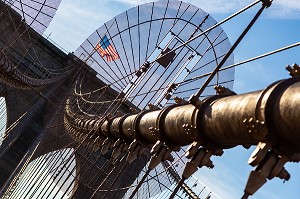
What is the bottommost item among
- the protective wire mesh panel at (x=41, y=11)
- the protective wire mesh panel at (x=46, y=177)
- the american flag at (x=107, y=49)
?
the protective wire mesh panel at (x=46, y=177)

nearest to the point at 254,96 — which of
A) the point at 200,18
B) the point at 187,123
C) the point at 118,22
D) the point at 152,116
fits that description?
the point at 187,123

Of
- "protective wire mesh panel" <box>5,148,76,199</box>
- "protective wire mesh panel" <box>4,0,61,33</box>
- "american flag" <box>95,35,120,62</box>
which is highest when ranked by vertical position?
"american flag" <box>95,35,120,62</box>

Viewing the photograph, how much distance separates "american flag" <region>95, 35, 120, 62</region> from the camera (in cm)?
2580

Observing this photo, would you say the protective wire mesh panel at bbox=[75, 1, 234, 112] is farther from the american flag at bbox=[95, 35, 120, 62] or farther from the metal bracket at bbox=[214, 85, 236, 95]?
the metal bracket at bbox=[214, 85, 236, 95]

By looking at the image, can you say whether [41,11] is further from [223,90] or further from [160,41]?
[223,90]

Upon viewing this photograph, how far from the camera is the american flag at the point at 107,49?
25797 millimetres

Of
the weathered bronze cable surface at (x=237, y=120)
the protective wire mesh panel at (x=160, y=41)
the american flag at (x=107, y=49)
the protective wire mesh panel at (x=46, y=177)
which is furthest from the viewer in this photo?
the american flag at (x=107, y=49)

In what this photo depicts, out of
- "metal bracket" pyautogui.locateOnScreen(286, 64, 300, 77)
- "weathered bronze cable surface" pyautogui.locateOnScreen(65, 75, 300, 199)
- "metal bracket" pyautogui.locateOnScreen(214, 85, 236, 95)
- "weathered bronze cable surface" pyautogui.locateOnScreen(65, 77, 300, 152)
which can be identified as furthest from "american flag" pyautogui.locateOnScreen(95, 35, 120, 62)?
"metal bracket" pyautogui.locateOnScreen(286, 64, 300, 77)

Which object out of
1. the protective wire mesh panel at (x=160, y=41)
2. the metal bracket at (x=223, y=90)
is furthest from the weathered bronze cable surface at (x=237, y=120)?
the protective wire mesh panel at (x=160, y=41)

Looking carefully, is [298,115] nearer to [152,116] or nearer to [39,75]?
[152,116]

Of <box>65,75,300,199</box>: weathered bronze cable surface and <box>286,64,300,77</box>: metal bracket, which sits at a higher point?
<box>286,64,300,77</box>: metal bracket

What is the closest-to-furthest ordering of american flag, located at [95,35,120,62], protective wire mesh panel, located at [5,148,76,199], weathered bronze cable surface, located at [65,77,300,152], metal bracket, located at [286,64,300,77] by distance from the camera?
weathered bronze cable surface, located at [65,77,300,152], metal bracket, located at [286,64,300,77], protective wire mesh panel, located at [5,148,76,199], american flag, located at [95,35,120,62]

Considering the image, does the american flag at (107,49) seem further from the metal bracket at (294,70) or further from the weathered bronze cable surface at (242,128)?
the metal bracket at (294,70)

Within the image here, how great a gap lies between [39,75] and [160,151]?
22148 mm
